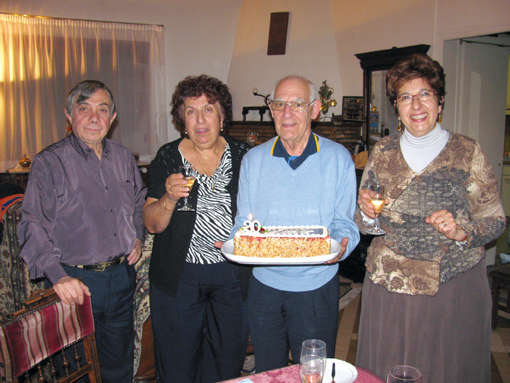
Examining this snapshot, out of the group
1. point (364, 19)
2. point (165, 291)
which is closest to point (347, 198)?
point (165, 291)

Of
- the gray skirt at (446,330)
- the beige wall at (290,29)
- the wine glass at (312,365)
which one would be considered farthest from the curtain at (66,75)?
the wine glass at (312,365)

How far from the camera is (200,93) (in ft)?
6.84

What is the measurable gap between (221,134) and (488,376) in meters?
1.83

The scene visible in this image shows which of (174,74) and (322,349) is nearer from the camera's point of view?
(322,349)

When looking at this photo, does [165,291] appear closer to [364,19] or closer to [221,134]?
[221,134]

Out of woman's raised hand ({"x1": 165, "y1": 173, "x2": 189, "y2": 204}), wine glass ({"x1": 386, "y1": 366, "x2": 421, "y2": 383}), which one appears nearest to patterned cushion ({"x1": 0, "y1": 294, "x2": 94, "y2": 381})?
woman's raised hand ({"x1": 165, "y1": 173, "x2": 189, "y2": 204})

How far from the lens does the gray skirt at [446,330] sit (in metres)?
1.79

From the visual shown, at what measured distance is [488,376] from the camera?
6.16 feet

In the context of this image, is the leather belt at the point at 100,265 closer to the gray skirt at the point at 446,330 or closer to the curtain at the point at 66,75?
the gray skirt at the point at 446,330

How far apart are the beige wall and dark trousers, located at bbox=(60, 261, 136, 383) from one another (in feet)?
13.7

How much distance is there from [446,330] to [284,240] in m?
0.83

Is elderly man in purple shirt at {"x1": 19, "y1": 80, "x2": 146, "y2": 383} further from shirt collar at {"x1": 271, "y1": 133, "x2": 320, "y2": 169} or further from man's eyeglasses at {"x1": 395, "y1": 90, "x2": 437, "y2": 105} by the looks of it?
man's eyeglasses at {"x1": 395, "y1": 90, "x2": 437, "y2": 105}

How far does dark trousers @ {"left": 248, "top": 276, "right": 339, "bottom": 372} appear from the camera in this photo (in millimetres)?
1770

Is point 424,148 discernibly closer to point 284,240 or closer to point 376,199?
point 376,199
